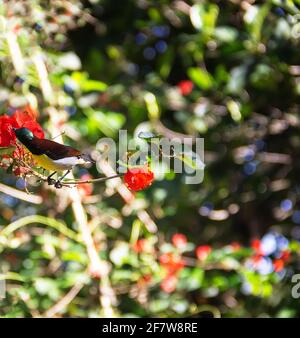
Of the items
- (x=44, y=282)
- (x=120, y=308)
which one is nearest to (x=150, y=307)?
(x=120, y=308)

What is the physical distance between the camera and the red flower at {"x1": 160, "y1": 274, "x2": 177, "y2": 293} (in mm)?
2234

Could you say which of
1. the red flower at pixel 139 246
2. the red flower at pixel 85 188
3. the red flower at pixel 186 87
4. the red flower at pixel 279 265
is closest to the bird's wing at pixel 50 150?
the red flower at pixel 85 188

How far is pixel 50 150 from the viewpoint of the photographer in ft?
2.73

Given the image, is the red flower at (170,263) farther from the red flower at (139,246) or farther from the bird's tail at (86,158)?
the bird's tail at (86,158)

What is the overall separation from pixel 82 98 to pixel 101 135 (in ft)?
0.48

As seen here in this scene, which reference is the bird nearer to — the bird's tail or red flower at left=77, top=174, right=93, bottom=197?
the bird's tail

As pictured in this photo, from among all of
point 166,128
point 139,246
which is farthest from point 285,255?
point 166,128

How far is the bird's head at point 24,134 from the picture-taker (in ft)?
2.77

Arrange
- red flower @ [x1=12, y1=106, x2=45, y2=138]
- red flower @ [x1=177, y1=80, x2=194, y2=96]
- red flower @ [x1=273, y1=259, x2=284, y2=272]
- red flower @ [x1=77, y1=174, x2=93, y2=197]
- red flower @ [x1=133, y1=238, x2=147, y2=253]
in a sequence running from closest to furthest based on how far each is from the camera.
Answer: red flower @ [x1=12, y1=106, x2=45, y2=138] < red flower @ [x1=77, y1=174, x2=93, y2=197] < red flower @ [x1=133, y1=238, x2=147, y2=253] < red flower @ [x1=273, y1=259, x2=284, y2=272] < red flower @ [x1=177, y1=80, x2=194, y2=96]

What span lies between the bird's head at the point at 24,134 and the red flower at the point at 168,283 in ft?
4.79

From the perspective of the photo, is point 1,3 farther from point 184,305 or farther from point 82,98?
point 184,305

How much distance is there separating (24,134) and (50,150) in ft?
0.15

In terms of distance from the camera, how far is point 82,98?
2180mm

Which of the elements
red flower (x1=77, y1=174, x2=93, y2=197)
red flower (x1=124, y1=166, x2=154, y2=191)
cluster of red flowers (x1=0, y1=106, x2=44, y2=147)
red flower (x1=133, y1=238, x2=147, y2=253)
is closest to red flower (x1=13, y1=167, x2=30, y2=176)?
cluster of red flowers (x1=0, y1=106, x2=44, y2=147)
